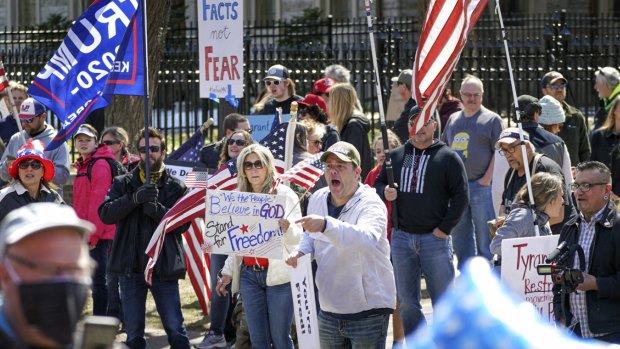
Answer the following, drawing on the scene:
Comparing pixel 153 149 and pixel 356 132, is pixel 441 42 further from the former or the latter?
pixel 153 149

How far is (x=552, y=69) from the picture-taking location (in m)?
15.6

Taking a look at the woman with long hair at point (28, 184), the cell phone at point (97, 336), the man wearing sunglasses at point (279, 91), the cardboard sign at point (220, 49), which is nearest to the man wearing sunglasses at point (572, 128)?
the man wearing sunglasses at point (279, 91)

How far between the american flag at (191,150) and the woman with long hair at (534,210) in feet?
12.5

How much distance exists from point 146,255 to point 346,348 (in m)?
2.22

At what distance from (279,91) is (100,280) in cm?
270

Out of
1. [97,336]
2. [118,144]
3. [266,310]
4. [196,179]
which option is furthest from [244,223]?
[97,336]

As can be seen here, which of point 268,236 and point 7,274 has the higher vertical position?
point 7,274

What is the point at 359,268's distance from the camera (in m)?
6.96

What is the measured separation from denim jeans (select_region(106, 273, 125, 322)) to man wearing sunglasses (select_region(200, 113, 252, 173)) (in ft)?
4.24

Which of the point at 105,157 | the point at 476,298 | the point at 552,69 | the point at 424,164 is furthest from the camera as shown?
the point at 552,69

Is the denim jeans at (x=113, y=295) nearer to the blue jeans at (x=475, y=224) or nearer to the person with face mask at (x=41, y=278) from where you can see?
the blue jeans at (x=475, y=224)

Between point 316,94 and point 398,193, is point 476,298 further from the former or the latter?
A: point 316,94

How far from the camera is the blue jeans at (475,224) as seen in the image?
10961 millimetres

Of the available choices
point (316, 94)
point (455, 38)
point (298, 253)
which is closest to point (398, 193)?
point (455, 38)
